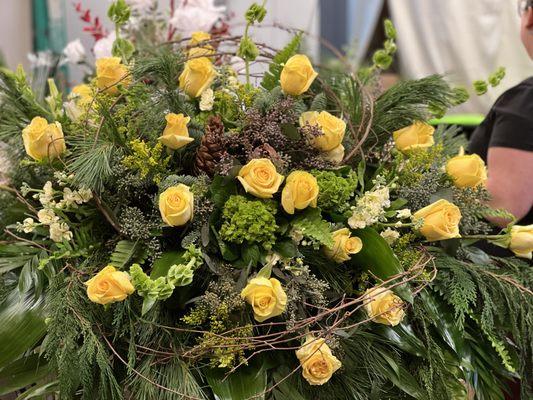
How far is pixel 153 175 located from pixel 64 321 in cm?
22

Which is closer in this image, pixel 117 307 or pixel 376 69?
pixel 117 307

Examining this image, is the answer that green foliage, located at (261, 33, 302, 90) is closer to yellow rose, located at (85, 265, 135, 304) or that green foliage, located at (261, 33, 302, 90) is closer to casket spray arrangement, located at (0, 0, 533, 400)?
casket spray arrangement, located at (0, 0, 533, 400)

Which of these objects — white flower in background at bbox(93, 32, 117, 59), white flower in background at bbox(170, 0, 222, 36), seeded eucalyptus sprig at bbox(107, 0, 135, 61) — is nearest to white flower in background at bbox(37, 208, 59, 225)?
seeded eucalyptus sprig at bbox(107, 0, 135, 61)

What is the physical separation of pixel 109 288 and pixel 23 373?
19cm

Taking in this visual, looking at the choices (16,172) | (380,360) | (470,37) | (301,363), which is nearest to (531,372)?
(380,360)

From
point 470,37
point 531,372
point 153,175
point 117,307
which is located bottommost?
point 470,37

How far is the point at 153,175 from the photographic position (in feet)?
2.84

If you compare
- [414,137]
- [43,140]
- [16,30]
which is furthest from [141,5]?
[16,30]

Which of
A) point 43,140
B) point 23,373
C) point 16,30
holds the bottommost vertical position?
point 16,30

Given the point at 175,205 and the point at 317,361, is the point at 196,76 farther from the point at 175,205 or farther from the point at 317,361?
the point at 317,361

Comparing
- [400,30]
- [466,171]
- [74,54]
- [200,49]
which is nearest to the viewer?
[466,171]

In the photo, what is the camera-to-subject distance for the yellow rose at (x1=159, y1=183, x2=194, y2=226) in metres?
0.79

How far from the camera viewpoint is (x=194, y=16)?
146 cm

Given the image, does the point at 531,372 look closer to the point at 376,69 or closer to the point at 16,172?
the point at 376,69
